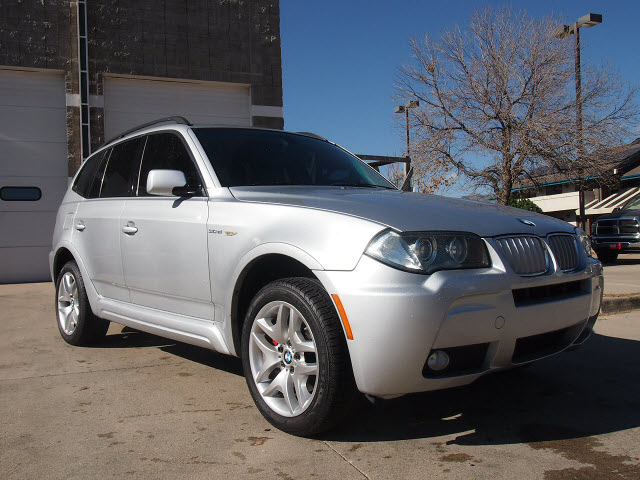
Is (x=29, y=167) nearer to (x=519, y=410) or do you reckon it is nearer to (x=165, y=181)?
(x=165, y=181)

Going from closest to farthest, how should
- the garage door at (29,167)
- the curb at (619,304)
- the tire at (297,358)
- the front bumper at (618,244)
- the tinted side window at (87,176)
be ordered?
the tire at (297,358)
the tinted side window at (87,176)
the curb at (619,304)
the garage door at (29,167)
the front bumper at (618,244)

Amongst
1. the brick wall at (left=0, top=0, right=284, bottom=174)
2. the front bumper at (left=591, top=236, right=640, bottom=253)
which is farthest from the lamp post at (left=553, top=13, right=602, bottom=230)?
the brick wall at (left=0, top=0, right=284, bottom=174)

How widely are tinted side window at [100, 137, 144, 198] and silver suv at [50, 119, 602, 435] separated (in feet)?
0.63

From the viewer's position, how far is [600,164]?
1689 cm

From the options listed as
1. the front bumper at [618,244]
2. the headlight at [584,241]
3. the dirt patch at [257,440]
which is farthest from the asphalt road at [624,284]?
the dirt patch at [257,440]

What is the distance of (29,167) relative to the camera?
11281 millimetres

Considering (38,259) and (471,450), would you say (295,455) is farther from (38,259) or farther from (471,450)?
(38,259)

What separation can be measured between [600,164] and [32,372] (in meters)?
16.1

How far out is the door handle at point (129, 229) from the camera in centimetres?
419

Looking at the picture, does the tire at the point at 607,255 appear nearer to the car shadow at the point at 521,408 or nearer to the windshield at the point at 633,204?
the windshield at the point at 633,204

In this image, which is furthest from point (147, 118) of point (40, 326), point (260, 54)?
point (40, 326)

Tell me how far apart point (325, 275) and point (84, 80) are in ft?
32.9

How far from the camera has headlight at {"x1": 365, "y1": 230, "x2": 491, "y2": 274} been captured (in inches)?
106

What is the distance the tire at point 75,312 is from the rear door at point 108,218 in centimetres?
25
